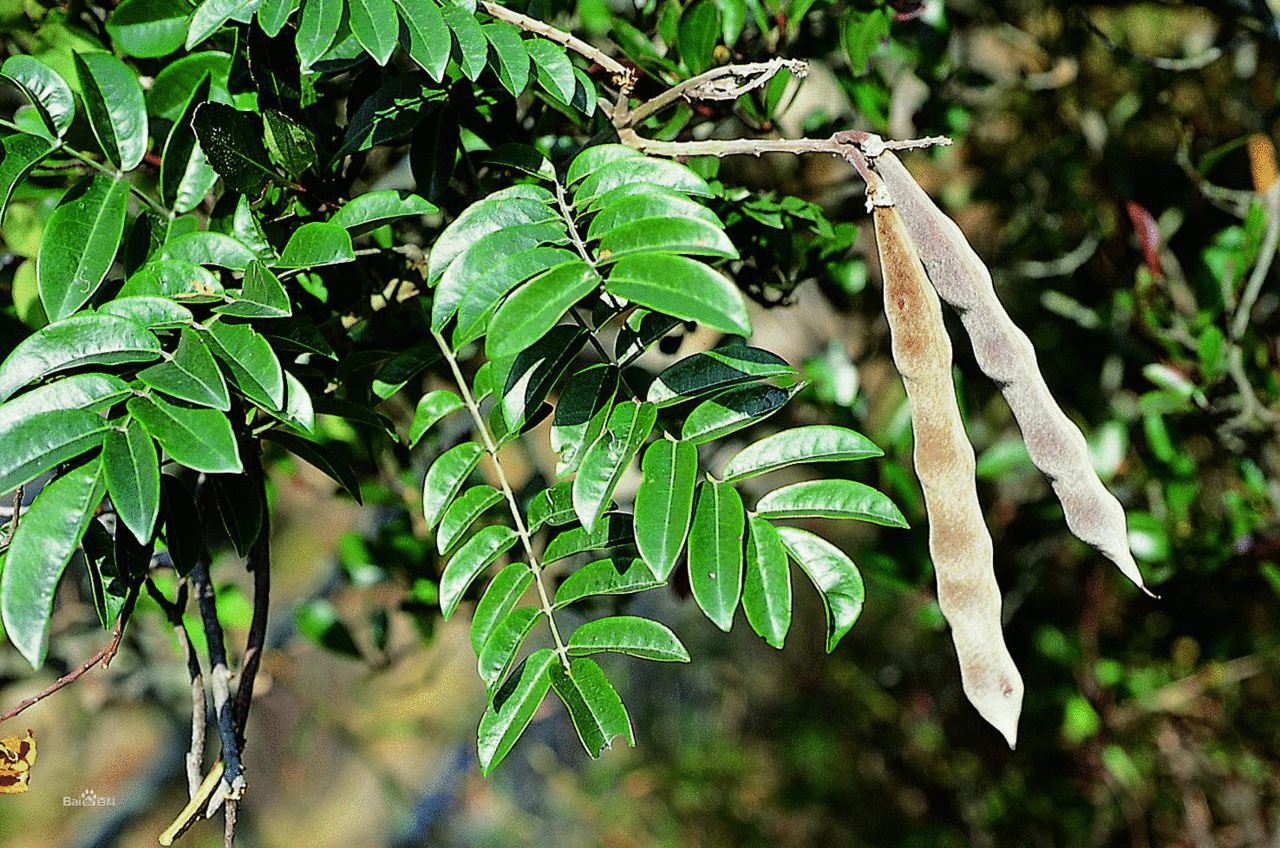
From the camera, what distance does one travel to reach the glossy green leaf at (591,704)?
0.49m

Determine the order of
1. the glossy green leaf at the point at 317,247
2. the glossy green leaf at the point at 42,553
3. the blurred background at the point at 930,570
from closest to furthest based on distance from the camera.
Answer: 1. the glossy green leaf at the point at 42,553
2. the glossy green leaf at the point at 317,247
3. the blurred background at the point at 930,570

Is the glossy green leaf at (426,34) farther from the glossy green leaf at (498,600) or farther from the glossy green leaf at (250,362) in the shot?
the glossy green leaf at (498,600)

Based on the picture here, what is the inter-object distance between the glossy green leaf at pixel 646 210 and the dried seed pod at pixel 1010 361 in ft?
0.35

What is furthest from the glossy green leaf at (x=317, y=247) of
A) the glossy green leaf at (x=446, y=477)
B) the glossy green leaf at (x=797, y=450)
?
the glossy green leaf at (x=797, y=450)

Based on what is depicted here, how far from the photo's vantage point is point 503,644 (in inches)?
19.9

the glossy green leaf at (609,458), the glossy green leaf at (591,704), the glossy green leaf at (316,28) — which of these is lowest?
the glossy green leaf at (591,704)

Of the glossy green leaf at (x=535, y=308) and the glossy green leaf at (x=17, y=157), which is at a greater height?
the glossy green leaf at (x=17, y=157)

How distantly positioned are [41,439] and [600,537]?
25 centimetres

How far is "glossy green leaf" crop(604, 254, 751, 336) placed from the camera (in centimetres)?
39

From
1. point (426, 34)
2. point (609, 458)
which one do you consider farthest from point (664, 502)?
point (426, 34)

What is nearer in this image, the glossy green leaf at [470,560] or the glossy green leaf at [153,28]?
the glossy green leaf at [470,560]

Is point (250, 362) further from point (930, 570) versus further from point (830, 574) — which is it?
point (930, 570)

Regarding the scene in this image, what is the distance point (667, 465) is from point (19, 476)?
274 mm

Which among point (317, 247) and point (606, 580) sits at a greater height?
point (317, 247)
